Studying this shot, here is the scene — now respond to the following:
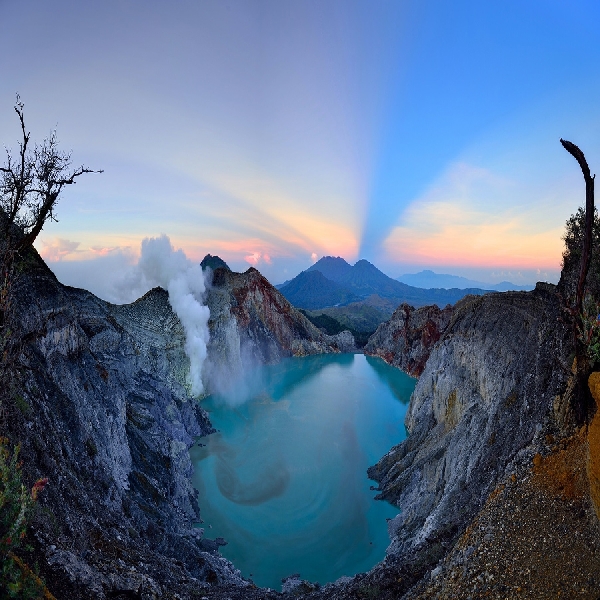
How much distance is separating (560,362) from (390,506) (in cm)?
1755

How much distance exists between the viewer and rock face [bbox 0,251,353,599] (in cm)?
897

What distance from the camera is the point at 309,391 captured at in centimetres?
5388

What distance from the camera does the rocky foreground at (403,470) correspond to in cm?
716

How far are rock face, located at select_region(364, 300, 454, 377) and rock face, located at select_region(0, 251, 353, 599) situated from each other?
47.7 meters

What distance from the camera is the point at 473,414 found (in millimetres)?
20297

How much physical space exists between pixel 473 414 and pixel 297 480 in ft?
45.3

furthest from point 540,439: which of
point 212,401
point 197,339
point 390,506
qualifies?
point 197,339

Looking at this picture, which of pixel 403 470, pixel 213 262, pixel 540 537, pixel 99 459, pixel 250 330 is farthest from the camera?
pixel 213 262

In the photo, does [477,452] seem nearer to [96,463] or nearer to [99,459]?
[96,463]

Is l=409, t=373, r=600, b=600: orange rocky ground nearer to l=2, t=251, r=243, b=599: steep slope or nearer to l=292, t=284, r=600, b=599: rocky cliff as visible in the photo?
l=292, t=284, r=600, b=599: rocky cliff

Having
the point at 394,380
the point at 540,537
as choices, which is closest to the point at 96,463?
the point at 540,537

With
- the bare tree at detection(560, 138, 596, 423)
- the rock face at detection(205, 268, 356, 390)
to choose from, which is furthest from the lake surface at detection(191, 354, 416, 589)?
the bare tree at detection(560, 138, 596, 423)

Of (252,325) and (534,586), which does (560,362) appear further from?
(252,325)

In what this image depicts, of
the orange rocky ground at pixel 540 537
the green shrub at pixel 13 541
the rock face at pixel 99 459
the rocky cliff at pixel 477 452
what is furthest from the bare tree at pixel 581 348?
the rock face at pixel 99 459
